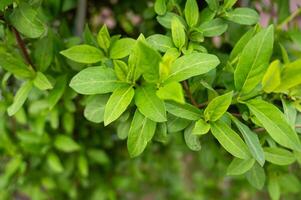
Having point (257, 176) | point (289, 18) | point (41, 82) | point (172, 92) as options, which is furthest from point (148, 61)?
point (289, 18)

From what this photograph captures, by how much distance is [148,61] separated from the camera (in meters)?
0.65

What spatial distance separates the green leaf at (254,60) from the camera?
686 mm

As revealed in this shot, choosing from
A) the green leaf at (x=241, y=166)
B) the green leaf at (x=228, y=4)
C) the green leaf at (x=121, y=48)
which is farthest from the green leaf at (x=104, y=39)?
the green leaf at (x=241, y=166)

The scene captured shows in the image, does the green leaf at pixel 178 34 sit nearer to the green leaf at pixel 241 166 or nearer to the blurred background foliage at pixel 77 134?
the blurred background foliage at pixel 77 134

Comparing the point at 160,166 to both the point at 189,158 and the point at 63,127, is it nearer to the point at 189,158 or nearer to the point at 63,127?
the point at 189,158

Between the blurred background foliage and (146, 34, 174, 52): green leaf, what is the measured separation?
0.42 ft

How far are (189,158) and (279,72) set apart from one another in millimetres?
1196

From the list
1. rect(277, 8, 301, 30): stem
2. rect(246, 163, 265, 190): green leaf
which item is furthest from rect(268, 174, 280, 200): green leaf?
rect(277, 8, 301, 30): stem

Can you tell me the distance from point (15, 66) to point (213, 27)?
0.39 metres

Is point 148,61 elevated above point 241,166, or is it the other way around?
point 148,61

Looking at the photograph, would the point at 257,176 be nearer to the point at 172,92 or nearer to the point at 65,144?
the point at 172,92

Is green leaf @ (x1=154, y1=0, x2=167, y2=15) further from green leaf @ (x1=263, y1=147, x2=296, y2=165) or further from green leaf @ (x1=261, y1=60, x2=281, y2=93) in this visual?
green leaf @ (x1=263, y1=147, x2=296, y2=165)

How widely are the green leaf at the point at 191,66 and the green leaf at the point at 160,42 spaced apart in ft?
0.22

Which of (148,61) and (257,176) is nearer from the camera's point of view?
(148,61)
